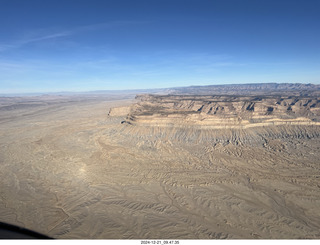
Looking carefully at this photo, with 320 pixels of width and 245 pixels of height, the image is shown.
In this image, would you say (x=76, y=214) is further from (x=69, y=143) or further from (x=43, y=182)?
(x=69, y=143)

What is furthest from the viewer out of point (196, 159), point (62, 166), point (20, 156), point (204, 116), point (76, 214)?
point (204, 116)

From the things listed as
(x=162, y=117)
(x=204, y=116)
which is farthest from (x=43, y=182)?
(x=204, y=116)

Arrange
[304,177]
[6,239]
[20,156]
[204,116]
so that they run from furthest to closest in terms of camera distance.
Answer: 1. [204,116]
2. [20,156]
3. [304,177]
4. [6,239]

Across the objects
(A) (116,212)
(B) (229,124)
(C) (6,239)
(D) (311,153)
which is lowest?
(A) (116,212)

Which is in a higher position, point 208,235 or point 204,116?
point 204,116

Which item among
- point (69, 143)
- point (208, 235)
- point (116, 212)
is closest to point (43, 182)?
point (116, 212)

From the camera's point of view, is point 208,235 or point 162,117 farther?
point 162,117
